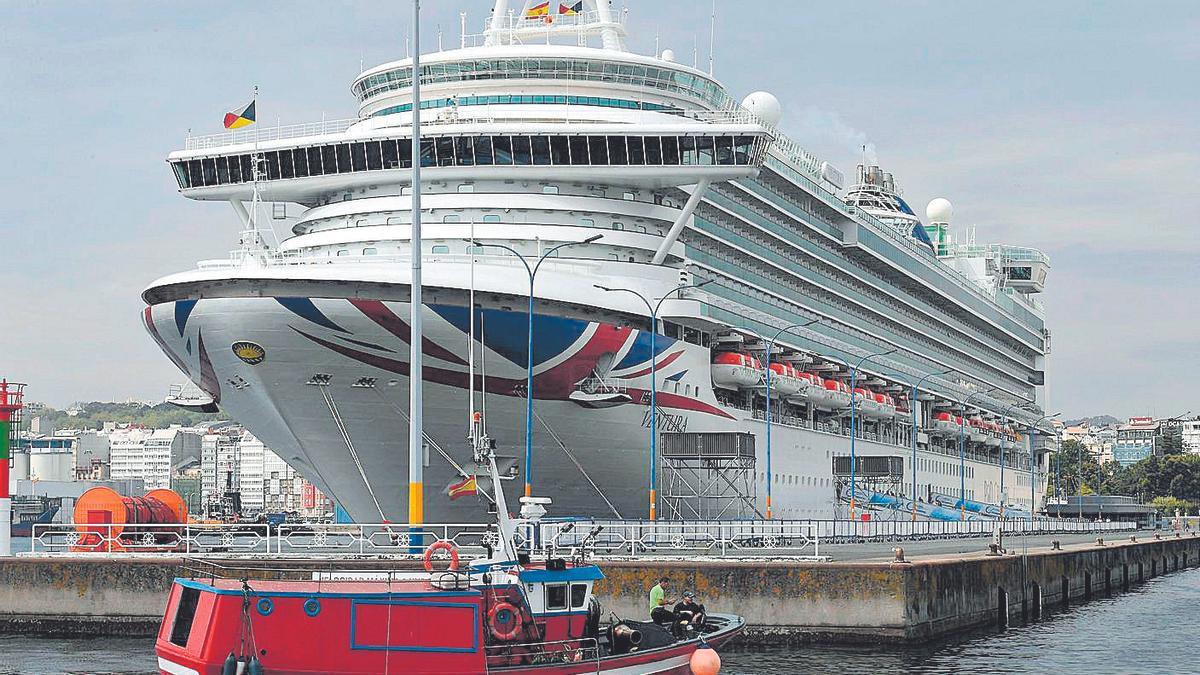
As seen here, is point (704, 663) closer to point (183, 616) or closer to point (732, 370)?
point (183, 616)

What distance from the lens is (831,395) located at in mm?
62094

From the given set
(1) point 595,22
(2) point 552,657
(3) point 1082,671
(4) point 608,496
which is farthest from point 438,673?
(1) point 595,22

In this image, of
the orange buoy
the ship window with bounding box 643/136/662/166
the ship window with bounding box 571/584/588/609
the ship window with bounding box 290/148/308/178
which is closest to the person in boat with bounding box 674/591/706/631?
the orange buoy

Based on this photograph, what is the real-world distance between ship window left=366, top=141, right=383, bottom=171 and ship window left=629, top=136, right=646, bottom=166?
23.0ft

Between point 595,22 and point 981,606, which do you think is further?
point 595,22

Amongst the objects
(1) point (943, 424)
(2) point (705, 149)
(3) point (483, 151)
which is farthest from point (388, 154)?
(1) point (943, 424)

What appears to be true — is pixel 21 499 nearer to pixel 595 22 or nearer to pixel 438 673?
pixel 595 22

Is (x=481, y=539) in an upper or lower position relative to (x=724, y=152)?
lower

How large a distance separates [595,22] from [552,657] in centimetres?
3582

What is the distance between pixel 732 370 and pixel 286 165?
14.9 m

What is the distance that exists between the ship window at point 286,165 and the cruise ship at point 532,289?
87 mm

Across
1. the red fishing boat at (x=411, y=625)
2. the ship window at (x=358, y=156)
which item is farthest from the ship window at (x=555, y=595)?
the ship window at (x=358, y=156)

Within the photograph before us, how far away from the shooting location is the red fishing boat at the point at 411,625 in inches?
797

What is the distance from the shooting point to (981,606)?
36188 millimetres
